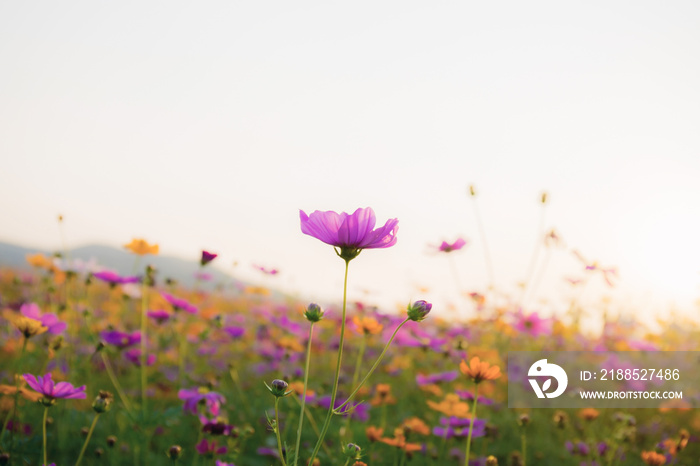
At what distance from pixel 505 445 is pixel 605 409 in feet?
3.72

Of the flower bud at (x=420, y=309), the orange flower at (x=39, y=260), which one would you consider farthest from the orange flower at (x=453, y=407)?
the orange flower at (x=39, y=260)

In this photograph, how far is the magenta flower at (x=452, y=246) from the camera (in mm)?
2310

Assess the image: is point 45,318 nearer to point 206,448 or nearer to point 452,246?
point 206,448

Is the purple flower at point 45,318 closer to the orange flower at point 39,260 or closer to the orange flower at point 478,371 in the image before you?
the orange flower at point 478,371

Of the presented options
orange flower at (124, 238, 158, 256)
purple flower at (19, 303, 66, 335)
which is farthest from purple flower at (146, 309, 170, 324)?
purple flower at (19, 303, 66, 335)

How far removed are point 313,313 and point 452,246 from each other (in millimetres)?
1464

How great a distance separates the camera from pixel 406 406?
3197 mm

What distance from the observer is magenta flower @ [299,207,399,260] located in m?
1.01

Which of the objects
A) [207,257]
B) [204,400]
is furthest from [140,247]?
[204,400]

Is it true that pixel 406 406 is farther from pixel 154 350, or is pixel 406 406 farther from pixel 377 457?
pixel 154 350

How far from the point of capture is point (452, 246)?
93.5 inches

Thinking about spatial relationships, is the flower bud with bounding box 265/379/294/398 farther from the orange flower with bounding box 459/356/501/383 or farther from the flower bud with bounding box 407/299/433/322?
the orange flower with bounding box 459/356/501/383

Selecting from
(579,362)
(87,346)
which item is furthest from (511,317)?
(87,346)
